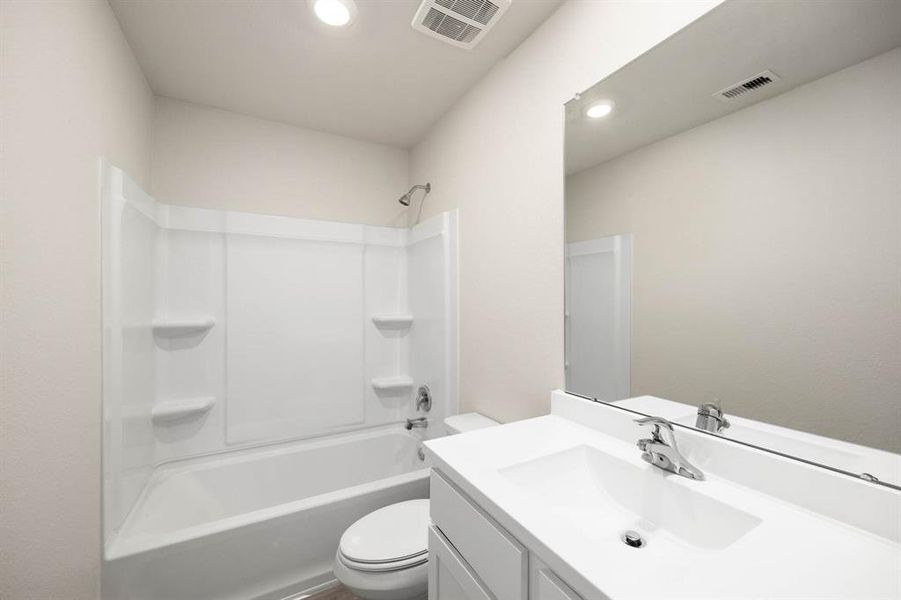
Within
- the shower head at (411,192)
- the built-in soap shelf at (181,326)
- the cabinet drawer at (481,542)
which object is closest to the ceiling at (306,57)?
the shower head at (411,192)

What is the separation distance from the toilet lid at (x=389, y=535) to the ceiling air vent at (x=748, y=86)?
1.67m

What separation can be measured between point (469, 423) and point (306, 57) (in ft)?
6.29

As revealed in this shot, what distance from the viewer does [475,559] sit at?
2.62ft

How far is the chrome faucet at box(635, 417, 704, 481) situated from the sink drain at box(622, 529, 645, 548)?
18cm

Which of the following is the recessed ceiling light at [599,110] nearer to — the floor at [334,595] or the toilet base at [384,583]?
the toilet base at [384,583]

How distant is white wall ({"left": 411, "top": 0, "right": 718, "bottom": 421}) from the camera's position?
1.18 metres

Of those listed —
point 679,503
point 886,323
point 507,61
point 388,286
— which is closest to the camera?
point 886,323

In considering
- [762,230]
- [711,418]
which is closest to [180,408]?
[711,418]

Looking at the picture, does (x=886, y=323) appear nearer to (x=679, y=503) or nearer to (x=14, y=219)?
(x=679, y=503)

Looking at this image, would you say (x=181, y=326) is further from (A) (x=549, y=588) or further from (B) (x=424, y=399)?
(A) (x=549, y=588)

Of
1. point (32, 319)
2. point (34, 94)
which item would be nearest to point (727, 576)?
point (32, 319)

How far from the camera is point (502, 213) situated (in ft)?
5.38

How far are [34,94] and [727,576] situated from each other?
186 cm

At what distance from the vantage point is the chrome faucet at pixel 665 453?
2.77ft
